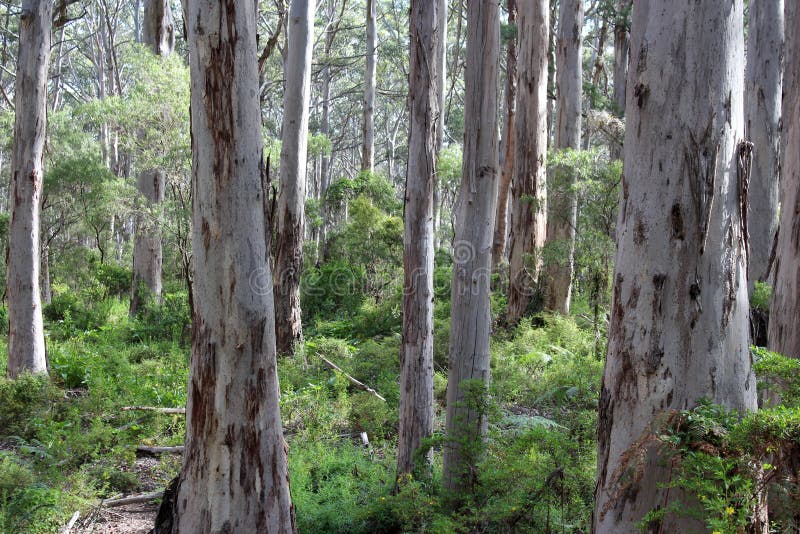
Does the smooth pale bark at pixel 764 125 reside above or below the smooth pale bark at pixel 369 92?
below

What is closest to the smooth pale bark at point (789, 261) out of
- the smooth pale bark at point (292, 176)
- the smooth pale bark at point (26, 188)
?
the smooth pale bark at point (292, 176)

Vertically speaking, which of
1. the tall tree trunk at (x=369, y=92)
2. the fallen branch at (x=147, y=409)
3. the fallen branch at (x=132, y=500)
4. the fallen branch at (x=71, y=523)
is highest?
the tall tree trunk at (x=369, y=92)

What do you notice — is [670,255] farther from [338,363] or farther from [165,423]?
[338,363]

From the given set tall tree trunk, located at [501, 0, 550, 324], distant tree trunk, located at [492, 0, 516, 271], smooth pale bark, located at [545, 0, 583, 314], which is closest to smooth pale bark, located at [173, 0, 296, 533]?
smooth pale bark, located at [545, 0, 583, 314]

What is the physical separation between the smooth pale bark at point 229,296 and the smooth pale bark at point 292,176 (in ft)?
21.1

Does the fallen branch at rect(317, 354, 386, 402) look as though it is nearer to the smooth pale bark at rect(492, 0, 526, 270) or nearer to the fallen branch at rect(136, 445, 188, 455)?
the fallen branch at rect(136, 445, 188, 455)

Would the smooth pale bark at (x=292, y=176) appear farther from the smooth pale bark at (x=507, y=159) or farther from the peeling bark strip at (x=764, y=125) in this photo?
the peeling bark strip at (x=764, y=125)

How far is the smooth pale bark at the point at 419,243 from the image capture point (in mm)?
4984

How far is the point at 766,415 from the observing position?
2.25 meters

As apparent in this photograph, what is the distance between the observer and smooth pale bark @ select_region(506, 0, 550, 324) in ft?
37.4

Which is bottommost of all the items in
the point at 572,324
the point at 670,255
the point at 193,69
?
the point at 572,324

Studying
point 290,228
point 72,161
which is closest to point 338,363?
point 290,228

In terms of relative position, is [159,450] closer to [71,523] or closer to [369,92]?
[71,523]

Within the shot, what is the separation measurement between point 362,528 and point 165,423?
10.7 ft
